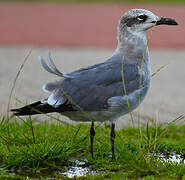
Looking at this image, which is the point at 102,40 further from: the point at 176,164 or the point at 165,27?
the point at 176,164

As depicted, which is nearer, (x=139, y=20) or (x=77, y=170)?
(x=77, y=170)

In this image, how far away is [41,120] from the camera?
579cm

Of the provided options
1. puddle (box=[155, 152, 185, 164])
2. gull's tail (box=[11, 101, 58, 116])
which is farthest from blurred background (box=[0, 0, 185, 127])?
gull's tail (box=[11, 101, 58, 116])

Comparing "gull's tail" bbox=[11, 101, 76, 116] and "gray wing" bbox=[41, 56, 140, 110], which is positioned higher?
"gray wing" bbox=[41, 56, 140, 110]

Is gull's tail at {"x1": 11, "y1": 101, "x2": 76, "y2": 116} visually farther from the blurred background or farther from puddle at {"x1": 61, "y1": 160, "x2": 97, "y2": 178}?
the blurred background

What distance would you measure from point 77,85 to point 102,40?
8.40m

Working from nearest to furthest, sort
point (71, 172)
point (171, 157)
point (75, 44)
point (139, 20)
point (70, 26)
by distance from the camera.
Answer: point (71, 172) → point (139, 20) → point (171, 157) → point (75, 44) → point (70, 26)

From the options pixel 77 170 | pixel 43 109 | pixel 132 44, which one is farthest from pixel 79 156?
pixel 132 44

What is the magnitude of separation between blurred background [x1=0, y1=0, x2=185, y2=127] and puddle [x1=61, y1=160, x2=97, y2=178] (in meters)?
1.03

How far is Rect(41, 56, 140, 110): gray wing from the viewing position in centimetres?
385

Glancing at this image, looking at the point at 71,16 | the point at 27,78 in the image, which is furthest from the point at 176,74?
the point at 71,16

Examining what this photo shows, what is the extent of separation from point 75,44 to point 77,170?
8.14 meters

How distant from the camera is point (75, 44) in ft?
38.6

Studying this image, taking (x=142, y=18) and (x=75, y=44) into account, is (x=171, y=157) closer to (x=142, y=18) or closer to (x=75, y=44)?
(x=142, y=18)
